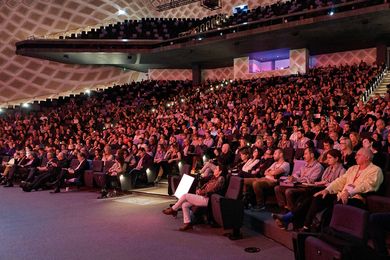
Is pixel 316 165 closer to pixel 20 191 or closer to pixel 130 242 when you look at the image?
pixel 130 242

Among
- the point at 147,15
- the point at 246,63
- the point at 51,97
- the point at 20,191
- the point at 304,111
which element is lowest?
the point at 20,191

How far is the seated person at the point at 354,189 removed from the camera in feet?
14.3

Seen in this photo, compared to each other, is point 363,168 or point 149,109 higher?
point 149,109

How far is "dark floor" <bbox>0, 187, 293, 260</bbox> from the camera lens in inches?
176

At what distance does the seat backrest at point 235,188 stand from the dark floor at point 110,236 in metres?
0.51

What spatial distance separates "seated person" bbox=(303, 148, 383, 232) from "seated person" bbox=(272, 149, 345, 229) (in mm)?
160

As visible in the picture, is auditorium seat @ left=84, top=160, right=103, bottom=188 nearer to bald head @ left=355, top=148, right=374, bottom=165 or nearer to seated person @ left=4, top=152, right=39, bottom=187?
seated person @ left=4, top=152, right=39, bottom=187

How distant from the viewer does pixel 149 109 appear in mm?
18484

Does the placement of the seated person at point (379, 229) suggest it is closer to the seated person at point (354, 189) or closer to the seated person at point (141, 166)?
the seated person at point (354, 189)

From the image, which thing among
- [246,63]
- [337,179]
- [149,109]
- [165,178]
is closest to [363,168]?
[337,179]

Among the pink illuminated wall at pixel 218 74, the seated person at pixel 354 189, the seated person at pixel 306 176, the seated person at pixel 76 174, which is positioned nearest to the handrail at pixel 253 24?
the pink illuminated wall at pixel 218 74

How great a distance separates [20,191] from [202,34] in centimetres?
1162

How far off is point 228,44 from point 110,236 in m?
14.8

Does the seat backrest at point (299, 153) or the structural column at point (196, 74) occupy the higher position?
the structural column at point (196, 74)
